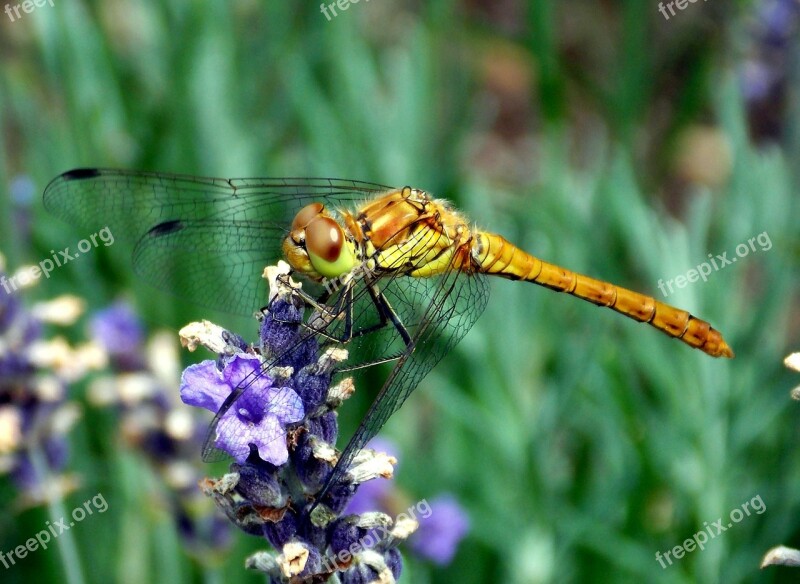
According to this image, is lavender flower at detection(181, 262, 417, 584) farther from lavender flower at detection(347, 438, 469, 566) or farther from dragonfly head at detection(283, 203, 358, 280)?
lavender flower at detection(347, 438, 469, 566)

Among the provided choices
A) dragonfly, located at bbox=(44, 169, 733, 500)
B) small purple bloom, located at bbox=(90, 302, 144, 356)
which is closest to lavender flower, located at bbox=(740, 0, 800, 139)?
dragonfly, located at bbox=(44, 169, 733, 500)

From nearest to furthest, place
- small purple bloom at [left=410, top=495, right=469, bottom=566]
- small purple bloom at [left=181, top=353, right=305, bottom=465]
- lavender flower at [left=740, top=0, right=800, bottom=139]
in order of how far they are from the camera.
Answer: small purple bloom at [left=181, top=353, right=305, bottom=465] → small purple bloom at [left=410, top=495, right=469, bottom=566] → lavender flower at [left=740, top=0, right=800, bottom=139]

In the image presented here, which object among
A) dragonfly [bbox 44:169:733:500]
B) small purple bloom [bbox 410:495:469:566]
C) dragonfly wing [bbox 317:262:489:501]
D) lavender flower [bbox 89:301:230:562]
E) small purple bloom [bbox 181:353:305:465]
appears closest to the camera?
small purple bloom [bbox 181:353:305:465]

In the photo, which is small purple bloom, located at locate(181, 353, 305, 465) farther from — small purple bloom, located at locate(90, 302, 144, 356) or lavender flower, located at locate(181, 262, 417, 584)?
small purple bloom, located at locate(90, 302, 144, 356)

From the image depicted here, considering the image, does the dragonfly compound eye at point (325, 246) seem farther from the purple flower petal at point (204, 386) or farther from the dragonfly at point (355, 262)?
the purple flower petal at point (204, 386)

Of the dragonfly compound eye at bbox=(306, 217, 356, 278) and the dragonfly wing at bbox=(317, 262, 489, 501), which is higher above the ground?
the dragonfly compound eye at bbox=(306, 217, 356, 278)

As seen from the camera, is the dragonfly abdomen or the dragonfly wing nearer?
the dragonfly wing

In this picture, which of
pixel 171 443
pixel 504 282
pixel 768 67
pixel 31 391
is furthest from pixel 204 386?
pixel 768 67

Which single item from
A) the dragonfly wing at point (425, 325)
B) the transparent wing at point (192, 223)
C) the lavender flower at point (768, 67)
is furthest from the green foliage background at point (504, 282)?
the dragonfly wing at point (425, 325)

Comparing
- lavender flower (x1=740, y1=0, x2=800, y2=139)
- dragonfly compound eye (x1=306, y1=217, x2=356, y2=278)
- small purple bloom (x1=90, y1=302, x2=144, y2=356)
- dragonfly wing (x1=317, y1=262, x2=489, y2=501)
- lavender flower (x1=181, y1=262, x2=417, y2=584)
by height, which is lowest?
lavender flower (x1=181, y1=262, x2=417, y2=584)
